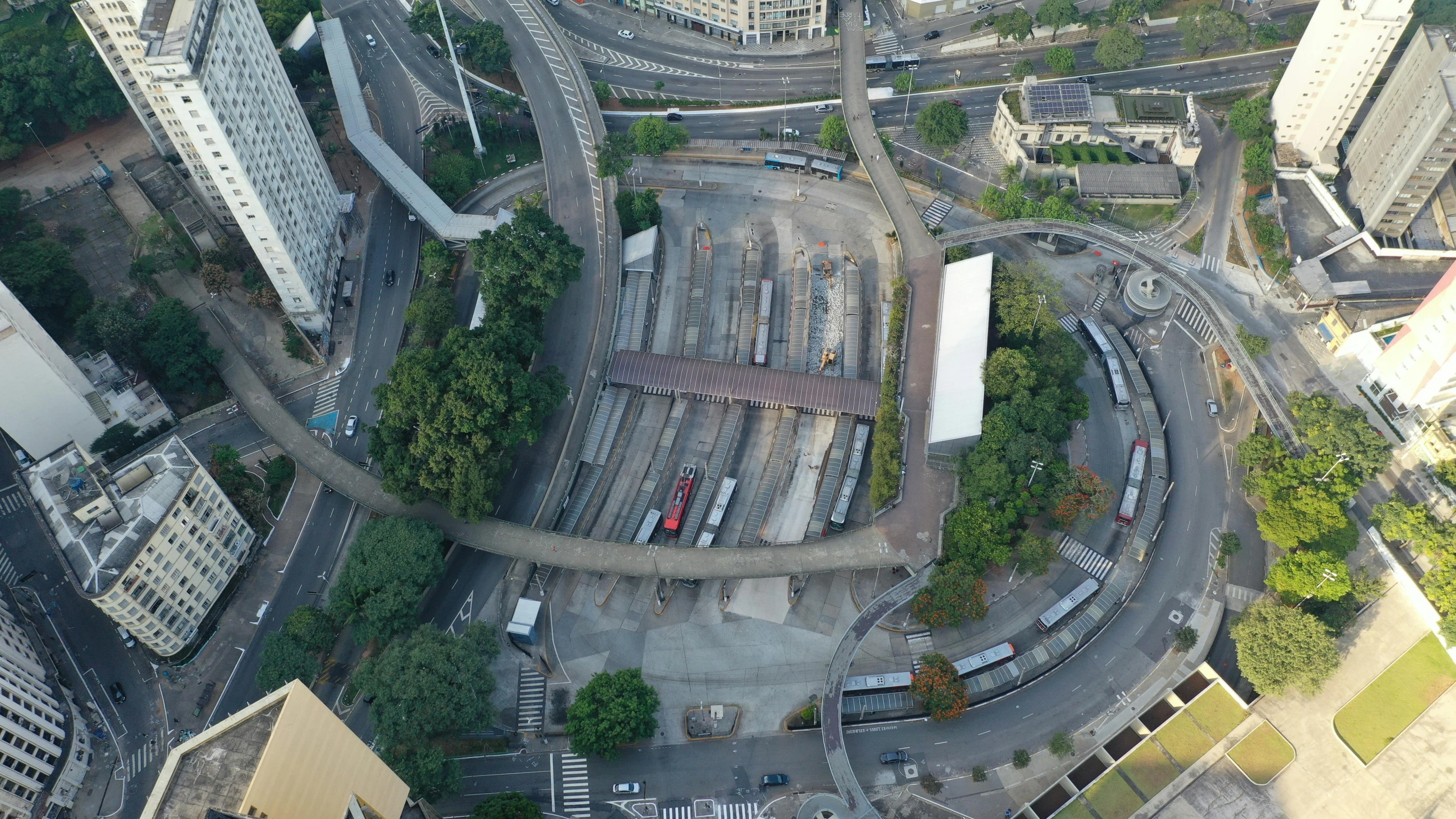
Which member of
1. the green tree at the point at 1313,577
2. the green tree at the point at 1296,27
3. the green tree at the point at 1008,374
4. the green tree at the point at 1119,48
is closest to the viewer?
the green tree at the point at 1313,577

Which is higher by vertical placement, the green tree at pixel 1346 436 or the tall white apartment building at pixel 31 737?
the green tree at pixel 1346 436

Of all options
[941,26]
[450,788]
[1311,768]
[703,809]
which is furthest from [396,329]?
[1311,768]

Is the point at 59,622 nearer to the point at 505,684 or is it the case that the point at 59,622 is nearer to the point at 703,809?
the point at 505,684

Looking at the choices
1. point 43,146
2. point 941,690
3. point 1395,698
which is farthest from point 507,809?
point 43,146

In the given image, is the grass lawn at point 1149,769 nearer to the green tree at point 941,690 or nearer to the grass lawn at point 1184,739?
the grass lawn at point 1184,739

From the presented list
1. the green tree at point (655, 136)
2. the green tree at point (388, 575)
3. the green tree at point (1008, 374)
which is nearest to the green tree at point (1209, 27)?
the green tree at point (1008, 374)

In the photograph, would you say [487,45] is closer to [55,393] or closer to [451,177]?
[451,177]
